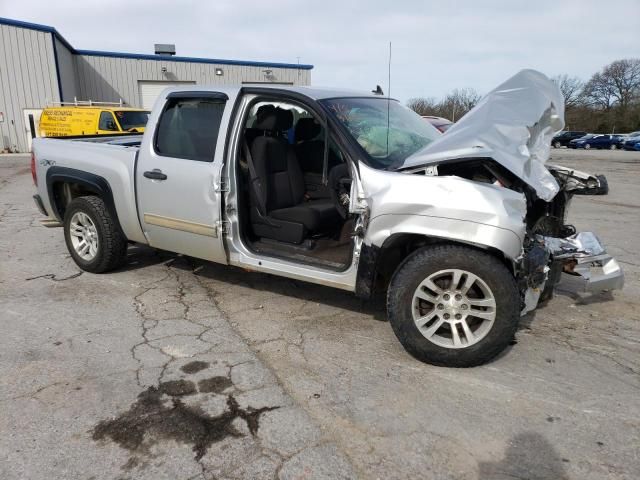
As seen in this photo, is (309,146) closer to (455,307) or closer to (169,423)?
(455,307)

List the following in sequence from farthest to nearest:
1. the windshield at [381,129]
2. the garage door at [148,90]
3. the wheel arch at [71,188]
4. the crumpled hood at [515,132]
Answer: the garage door at [148,90] < the wheel arch at [71,188] < the windshield at [381,129] < the crumpled hood at [515,132]

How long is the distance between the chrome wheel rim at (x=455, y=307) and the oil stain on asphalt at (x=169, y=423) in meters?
1.14

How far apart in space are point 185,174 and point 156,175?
1.09 ft

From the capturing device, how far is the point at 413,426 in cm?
273

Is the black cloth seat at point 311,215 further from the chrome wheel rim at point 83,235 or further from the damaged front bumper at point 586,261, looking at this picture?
the chrome wheel rim at point 83,235

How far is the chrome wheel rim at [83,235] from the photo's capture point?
509 centimetres

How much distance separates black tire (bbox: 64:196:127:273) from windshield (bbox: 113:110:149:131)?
12197 millimetres

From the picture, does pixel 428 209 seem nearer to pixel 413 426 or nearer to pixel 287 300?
pixel 413 426

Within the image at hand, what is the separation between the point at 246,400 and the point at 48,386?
1.24 metres

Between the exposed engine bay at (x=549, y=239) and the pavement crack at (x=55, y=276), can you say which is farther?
the pavement crack at (x=55, y=276)

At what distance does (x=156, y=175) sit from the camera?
14.2 ft

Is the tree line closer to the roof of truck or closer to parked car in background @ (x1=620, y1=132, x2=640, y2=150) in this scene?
parked car in background @ (x1=620, y1=132, x2=640, y2=150)

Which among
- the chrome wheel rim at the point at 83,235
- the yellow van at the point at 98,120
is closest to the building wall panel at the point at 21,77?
the yellow van at the point at 98,120

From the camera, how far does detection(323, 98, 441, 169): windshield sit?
147 inches
